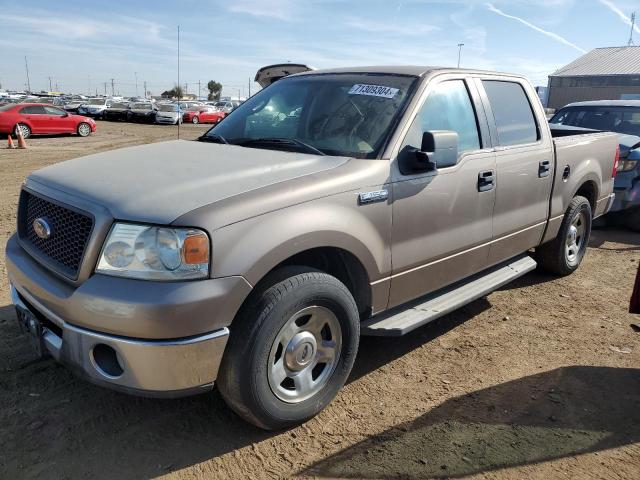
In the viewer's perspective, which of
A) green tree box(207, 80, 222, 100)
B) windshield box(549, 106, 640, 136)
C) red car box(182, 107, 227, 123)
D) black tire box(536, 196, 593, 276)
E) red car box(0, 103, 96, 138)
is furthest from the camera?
green tree box(207, 80, 222, 100)

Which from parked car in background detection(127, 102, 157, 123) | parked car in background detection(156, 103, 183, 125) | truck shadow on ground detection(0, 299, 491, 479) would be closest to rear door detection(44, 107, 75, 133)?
parked car in background detection(156, 103, 183, 125)

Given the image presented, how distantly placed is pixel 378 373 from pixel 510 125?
2.30 metres

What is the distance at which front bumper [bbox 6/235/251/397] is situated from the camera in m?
2.26

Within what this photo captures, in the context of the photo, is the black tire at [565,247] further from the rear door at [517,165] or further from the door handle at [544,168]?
the door handle at [544,168]

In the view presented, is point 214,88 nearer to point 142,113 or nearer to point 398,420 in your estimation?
point 142,113

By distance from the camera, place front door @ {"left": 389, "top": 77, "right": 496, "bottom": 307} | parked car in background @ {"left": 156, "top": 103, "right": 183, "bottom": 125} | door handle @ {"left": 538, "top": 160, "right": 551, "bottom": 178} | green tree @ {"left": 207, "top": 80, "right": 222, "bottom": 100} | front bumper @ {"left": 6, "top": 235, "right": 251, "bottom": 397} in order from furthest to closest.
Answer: green tree @ {"left": 207, "top": 80, "right": 222, "bottom": 100}
parked car in background @ {"left": 156, "top": 103, "right": 183, "bottom": 125}
door handle @ {"left": 538, "top": 160, "right": 551, "bottom": 178}
front door @ {"left": 389, "top": 77, "right": 496, "bottom": 307}
front bumper @ {"left": 6, "top": 235, "right": 251, "bottom": 397}

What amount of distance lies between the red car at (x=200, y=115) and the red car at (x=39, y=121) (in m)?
12.8

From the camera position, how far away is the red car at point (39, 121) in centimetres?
2030

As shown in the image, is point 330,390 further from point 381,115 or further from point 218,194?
point 381,115

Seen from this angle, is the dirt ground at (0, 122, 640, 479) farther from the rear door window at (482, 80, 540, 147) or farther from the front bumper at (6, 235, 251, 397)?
the rear door window at (482, 80, 540, 147)

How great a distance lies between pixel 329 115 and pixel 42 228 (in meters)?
1.88

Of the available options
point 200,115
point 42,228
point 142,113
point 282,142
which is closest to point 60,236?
point 42,228

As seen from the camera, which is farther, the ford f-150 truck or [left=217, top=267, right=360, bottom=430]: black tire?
[left=217, top=267, right=360, bottom=430]: black tire

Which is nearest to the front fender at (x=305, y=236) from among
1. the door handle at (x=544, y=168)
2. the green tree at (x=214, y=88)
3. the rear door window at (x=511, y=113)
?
the rear door window at (x=511, y=113)
